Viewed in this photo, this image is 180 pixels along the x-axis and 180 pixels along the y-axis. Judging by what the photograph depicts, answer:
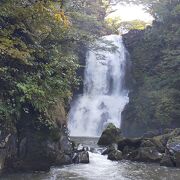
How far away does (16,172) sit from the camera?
10.9m

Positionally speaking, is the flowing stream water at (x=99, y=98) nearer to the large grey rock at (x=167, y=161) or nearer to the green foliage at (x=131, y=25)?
the large grey rock at (x=167, y=161)

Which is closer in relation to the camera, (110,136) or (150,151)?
(150,151)

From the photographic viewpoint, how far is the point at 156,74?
28562 millimetres

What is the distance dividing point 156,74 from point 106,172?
17627 millimetres

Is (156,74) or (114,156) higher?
(156,74)

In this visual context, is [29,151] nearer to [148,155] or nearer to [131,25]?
[148,155]

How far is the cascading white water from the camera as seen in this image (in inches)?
1110

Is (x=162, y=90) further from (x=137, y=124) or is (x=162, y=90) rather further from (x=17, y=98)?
(x=17, y=98)

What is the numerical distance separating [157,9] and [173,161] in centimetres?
1911

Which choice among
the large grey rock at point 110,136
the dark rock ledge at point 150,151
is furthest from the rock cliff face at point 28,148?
the large grey rock at point 110,136

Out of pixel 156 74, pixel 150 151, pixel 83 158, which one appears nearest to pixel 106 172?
pixel 83 158

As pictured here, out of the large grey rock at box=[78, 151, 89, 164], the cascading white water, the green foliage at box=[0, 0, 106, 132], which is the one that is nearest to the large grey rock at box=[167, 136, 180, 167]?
the large grey rock at box=[78, 151, 89, 164]

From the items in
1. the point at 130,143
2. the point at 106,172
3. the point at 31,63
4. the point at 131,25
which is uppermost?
the point at 131,25

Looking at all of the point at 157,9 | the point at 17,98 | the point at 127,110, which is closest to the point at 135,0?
the point at 157,9
